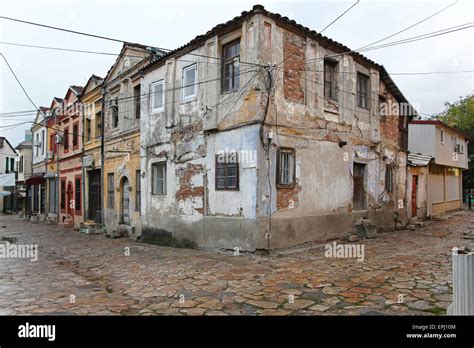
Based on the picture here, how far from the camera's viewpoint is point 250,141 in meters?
9.28

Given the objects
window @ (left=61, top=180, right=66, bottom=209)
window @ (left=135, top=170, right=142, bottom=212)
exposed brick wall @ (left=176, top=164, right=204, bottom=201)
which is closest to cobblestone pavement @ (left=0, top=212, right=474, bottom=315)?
exposed brick wall @ (left=176, top=164, right=204, bottom=201)

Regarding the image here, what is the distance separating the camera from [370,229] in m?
12.3

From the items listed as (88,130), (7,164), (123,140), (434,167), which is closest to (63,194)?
(88,130)

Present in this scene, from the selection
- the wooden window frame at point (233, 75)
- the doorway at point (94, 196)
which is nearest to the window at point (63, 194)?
the doorway at point (94, 196)

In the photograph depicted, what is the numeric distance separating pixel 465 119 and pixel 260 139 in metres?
30.1

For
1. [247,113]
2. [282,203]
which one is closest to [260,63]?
[247,113]

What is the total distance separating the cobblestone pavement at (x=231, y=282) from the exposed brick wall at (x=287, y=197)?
1315 mm

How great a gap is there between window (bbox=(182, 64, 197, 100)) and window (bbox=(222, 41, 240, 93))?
4.55 feet

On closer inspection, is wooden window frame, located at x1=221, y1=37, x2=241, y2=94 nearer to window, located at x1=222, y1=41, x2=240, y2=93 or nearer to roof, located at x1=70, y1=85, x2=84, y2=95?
window, located at x1=222, y1=41, x2=240, y2=93

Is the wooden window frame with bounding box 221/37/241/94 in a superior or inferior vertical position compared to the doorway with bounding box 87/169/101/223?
superior

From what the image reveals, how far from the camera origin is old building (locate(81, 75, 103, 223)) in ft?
58.2

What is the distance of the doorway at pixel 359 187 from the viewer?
1276cm

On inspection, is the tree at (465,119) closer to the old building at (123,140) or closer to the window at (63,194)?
the old building at (123,140)
